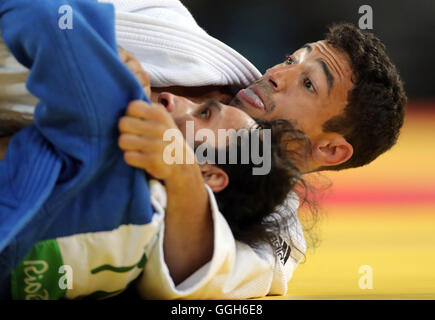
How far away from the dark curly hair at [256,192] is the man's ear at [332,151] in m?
0.58

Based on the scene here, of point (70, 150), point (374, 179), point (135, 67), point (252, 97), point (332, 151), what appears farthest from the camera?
point (374, 179)

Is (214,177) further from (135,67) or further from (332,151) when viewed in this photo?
(332,151)

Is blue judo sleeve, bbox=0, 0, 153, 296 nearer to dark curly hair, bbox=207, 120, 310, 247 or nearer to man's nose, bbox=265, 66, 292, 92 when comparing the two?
dark curly hair, bbox=207, 120, 310, 247

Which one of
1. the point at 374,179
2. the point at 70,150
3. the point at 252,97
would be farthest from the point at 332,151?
the point at 374,179

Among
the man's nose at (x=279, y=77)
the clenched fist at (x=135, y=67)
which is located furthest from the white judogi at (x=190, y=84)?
the clenched fist at (x=135, y=67)

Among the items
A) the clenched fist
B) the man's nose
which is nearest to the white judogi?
the man's nose

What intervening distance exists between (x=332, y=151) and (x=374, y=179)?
47.3 inches

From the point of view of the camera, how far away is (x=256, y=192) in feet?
3.95

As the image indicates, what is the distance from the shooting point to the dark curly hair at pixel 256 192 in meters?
1.20

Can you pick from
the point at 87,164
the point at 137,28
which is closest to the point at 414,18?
the point at 137,28

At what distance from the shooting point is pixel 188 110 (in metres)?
1.31

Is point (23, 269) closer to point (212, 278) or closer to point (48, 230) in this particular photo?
point (48, 230)

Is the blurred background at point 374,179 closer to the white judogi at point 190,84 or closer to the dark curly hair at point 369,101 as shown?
the white judogi at point 190,84

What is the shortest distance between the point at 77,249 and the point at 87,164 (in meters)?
0.16
